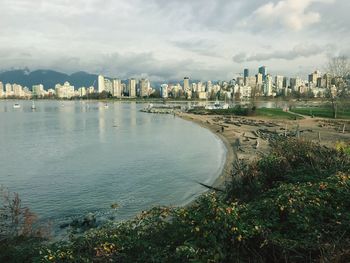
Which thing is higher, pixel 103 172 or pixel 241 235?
pixel 241 235

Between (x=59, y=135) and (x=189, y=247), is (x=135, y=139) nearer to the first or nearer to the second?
(x=59, y=135)

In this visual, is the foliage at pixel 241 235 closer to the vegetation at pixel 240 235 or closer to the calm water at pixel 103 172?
the vegetation at pixel 240 235

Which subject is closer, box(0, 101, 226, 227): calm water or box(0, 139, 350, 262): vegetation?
box(0, 139, 350, 262): vegetation

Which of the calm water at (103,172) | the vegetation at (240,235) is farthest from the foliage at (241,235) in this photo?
the calm water at (103,172)

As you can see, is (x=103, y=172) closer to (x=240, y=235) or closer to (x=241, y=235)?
(x=241, y=235)

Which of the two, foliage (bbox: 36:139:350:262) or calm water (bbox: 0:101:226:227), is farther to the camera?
calm water (bbox: 0:101:226:227)

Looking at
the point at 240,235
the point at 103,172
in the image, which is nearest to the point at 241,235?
the point at 240,235

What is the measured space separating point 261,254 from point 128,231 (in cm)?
325

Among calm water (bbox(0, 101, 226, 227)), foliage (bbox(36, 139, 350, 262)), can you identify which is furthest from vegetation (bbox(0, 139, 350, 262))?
calm water (bbox(0, 101, 226, 227))

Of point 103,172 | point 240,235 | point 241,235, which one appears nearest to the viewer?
point 240,235

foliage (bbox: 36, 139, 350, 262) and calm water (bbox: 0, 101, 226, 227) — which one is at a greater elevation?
foliage (bbox: 36, 139, 350, 262)

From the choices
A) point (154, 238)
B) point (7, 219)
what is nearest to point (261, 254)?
point (154, 238)

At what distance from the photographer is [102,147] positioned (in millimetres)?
38875

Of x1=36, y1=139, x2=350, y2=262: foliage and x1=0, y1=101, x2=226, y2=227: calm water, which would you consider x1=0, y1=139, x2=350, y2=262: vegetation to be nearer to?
x1=36, y1=139, x2=350, y2=262: foliage
